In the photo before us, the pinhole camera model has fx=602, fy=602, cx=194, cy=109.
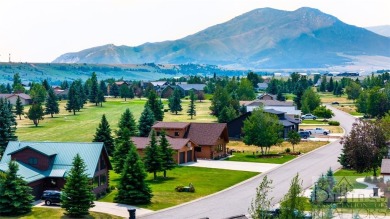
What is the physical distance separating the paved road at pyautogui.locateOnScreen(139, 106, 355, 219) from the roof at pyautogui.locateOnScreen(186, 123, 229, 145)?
1121 cm

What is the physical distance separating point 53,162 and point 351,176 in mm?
29209

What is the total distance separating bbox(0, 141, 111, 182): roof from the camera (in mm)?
51688

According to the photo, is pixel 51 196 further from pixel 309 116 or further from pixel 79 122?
pixel 309 116

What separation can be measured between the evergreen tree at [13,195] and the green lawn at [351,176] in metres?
27.5

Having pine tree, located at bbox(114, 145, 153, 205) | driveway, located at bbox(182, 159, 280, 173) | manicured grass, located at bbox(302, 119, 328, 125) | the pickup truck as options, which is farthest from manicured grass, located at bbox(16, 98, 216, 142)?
pine tree, located at bbox(114, 145, 153, 205)

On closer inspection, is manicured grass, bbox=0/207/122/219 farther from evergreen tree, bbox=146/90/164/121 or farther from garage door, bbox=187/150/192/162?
evergreen tree, bbox=146/90/164/121

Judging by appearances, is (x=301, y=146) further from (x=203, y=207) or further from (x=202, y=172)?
(x=203, y=207)

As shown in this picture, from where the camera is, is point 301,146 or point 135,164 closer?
point 135,164

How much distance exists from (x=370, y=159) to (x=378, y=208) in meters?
12.9

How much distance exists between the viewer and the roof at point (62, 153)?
170 feet

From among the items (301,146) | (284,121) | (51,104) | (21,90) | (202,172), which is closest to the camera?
(202,172)

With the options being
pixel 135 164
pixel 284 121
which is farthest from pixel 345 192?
pixel 284 121

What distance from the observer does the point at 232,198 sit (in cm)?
5200

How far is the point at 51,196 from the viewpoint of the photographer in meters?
48.2
